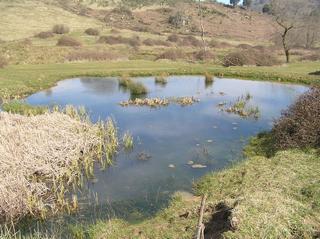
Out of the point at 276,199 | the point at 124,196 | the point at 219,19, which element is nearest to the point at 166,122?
the point at 124,196

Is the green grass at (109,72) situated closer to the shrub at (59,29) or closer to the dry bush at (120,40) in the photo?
the dry bush at (120,40)

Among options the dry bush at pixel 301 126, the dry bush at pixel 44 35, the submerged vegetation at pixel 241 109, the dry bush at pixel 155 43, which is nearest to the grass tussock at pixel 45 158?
the dry bush at pixel 301 126

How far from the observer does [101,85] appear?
42.9 m

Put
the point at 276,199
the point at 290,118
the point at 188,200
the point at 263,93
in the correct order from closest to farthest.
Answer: the point at 276,199
the point at 188,200
the point at 290,118
the point at 263,93

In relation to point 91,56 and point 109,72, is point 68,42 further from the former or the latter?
point 109,72

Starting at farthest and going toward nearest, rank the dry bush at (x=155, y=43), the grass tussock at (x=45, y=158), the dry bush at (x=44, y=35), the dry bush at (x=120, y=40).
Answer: the dry bush at (x=44, y=35) → the dry bush at (x=155, y=43) → the dry bush at (x=120, y=40) → the grass tussock at (x=45, y=158)

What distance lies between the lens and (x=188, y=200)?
16547 millimetres

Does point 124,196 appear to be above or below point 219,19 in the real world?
below

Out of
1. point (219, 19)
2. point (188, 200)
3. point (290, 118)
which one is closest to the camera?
point (188, 200)

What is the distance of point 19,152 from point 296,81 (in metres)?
34.2

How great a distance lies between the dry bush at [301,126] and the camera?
20.5 metres

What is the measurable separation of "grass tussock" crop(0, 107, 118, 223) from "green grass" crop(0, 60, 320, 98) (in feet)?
48.9

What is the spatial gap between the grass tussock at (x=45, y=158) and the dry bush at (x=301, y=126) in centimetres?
906

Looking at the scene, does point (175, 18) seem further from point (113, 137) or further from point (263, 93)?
point (113, 137)
